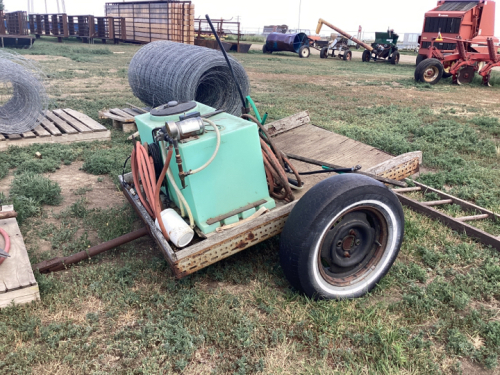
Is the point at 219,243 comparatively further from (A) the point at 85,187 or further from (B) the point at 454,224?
(A) the point at 85,187

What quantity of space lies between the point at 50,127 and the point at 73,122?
42 centimetres

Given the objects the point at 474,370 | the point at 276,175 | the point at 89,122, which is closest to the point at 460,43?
the point at 89,122

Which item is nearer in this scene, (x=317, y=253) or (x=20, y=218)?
(x=317, y=253)

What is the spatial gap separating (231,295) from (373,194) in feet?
4.10

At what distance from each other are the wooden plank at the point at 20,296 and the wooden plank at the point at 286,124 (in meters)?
2.99

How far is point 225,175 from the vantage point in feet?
9.32

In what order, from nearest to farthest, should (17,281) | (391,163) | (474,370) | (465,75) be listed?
1. (474,370)
2. (17,281)
3. (391,163)
4. (465,75)

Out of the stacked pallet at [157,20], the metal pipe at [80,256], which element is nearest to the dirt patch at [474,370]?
the metal pipe at [80,256]

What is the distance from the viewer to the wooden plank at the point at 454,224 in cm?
355

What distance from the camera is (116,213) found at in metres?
4.17

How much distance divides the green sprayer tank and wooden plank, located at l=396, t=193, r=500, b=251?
1.93 metres

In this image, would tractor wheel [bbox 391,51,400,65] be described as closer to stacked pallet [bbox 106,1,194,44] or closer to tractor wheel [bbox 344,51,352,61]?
tractor wheel [bbox 344,51,352,61]

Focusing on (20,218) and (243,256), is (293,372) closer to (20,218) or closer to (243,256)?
(243,256)

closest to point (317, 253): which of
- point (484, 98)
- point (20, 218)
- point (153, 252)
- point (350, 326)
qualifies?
A: point (350, 326)
